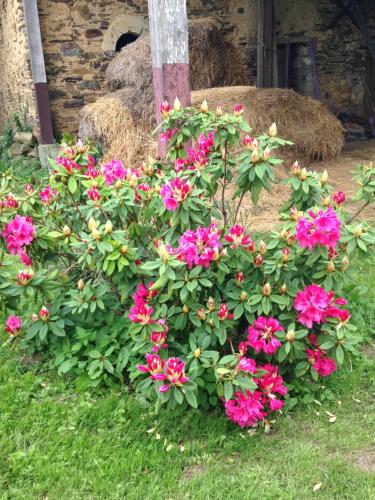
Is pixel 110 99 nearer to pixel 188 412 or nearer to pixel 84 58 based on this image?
pixel 84 58

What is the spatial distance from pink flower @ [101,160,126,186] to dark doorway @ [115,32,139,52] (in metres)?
7.10

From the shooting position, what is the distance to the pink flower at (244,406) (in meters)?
2.49

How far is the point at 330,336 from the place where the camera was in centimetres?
266

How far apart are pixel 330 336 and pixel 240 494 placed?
866mm

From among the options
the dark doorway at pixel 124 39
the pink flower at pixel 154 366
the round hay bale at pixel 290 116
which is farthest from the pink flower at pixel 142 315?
the dark doorway at pixel 124 39

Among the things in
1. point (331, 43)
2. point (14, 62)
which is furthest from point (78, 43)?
point (331, 43)

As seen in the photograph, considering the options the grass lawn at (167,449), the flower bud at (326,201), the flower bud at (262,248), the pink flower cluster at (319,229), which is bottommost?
the grass lawn at (167,449)

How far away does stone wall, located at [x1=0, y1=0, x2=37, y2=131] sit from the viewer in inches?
347

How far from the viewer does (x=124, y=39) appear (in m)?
9.52

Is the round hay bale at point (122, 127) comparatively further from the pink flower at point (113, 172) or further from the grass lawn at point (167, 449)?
the grass lawn at point (167, 449)

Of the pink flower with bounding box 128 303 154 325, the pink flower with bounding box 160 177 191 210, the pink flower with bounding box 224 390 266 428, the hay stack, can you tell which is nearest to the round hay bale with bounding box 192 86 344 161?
the hay stack

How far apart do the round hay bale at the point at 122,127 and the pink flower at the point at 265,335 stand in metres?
5.06

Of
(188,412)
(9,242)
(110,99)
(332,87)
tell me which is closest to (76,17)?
(110,99)

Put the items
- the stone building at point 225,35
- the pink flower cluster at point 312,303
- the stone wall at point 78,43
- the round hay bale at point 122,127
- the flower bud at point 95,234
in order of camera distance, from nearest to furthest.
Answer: the flower bud at point 95,234, the pink flower cluster at point 312,303, the round hay bale at point 122,127, the stone wall at point 78,43, the stone building at point 225,35
